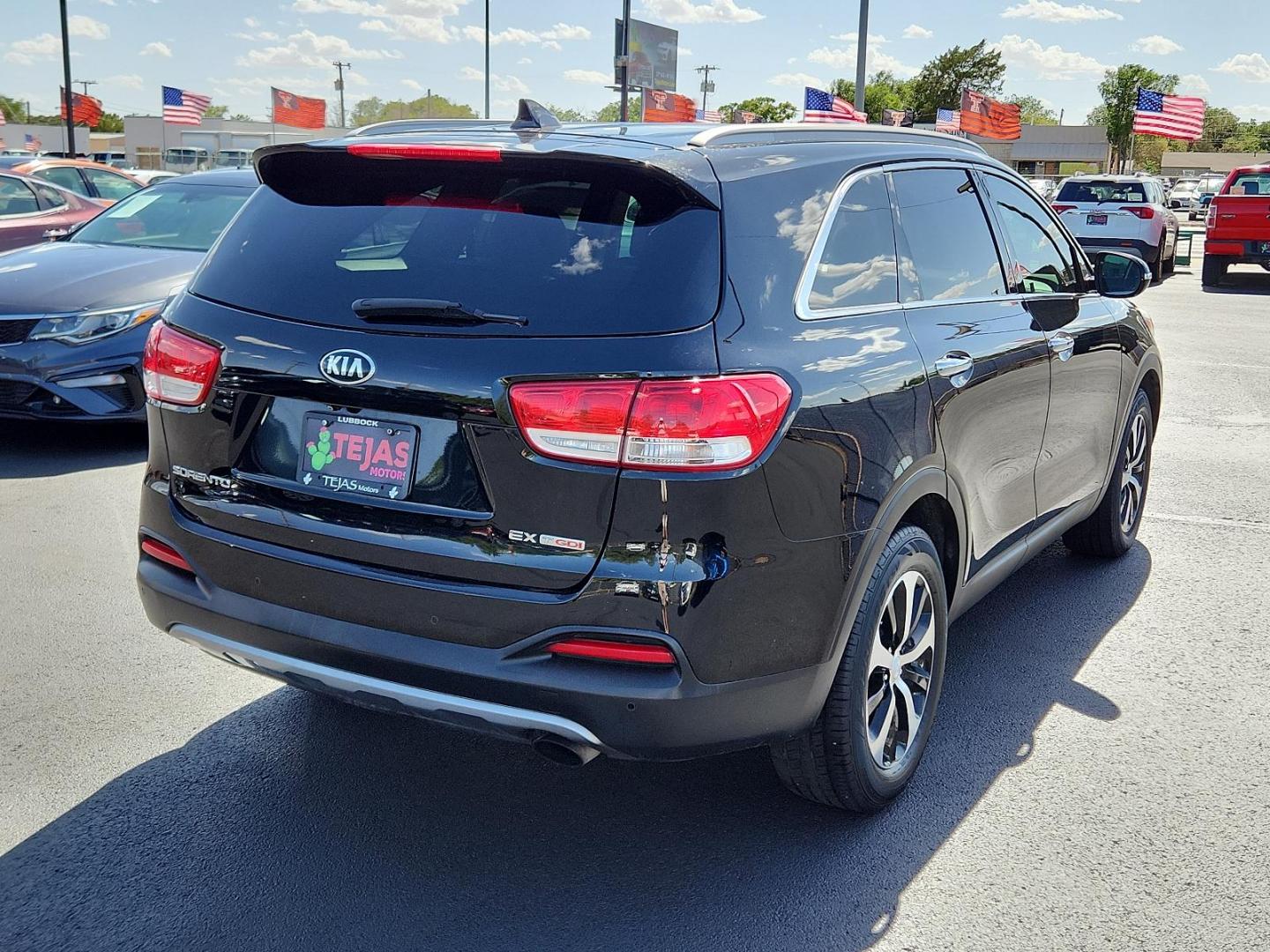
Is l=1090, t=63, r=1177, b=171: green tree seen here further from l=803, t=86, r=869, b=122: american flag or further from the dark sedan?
the dark sedan

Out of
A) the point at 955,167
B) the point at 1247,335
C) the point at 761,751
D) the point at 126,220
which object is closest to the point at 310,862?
the point at 761,751

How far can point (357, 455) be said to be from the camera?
281 cm

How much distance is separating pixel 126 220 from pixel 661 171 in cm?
710

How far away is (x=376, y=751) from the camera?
12.0 ft

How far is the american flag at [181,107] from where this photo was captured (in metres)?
36.1

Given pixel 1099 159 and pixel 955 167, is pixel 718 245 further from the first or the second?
pixel 1099 159

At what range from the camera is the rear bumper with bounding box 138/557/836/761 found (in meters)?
2.62

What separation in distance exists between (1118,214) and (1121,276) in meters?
17.0

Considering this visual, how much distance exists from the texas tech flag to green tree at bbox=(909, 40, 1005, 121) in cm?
4393

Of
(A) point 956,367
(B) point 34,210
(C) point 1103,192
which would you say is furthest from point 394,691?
(C) point 1103,192

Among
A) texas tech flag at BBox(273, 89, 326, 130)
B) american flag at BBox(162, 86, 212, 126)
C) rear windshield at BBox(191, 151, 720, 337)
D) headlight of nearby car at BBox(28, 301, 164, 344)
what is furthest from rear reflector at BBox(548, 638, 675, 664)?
texas tech flag at BBox(273, 89, 326, 130)

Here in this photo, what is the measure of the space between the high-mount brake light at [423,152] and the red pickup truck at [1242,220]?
19.6m

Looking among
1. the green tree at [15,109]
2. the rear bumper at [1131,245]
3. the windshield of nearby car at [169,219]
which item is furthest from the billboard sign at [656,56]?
the green tree at [15,109]

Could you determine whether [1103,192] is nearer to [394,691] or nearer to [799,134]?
[799,134]
